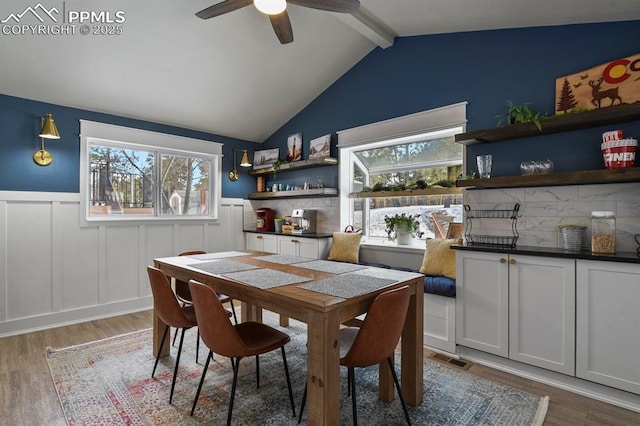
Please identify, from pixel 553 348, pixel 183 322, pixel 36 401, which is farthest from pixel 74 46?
pixel 553 348

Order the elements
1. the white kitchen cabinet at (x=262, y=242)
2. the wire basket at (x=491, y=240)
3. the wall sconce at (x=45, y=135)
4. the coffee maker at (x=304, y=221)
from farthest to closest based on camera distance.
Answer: the white kitchen cabinet at (x=262, y=242)
the coffee maker at (x=304, y=221)
the wall sconce at (x=45, y=135)
the wire basket at (x=491, y=240)

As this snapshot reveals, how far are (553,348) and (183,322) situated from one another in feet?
8.48

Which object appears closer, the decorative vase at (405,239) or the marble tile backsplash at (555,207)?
the marble tile backsplash at (555,207)

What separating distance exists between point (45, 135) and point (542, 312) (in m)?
4.64

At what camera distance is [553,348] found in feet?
7.68

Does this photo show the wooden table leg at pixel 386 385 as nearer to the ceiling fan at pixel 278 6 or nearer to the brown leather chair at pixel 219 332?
the brown leather chair at pixel 219 332

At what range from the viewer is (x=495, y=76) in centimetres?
299

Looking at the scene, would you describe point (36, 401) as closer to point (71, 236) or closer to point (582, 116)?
point (71, 236)

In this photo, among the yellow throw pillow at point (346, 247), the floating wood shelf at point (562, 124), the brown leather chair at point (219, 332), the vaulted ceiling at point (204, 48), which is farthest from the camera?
the yellow throw pillow at point (346, 247)

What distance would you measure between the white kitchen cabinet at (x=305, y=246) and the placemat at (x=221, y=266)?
156 cm

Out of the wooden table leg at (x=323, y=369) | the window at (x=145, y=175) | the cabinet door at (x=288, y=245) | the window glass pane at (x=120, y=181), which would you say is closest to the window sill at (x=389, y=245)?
the cabinet door at (x=288, y=245)

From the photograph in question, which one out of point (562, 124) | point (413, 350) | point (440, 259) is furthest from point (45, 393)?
point (562, 124)

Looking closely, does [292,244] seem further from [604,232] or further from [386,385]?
→ [604,232]

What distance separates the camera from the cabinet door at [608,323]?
2053 millimetres
